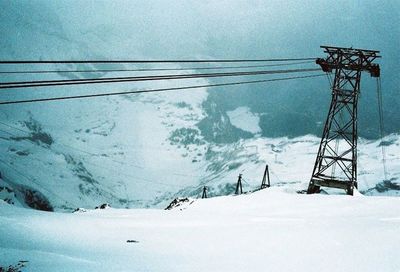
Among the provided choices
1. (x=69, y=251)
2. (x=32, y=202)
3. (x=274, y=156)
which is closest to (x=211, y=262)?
(x=69, y=251)

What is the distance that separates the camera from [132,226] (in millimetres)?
8539

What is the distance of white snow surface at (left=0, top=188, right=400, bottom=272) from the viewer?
4891 millimetres

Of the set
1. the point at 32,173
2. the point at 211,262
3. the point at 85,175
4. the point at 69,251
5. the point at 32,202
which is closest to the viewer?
the point at 211,262

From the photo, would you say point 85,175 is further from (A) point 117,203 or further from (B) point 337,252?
(B) point 337,252

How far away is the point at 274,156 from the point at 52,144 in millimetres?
123540

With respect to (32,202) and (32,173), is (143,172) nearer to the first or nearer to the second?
(32,173)

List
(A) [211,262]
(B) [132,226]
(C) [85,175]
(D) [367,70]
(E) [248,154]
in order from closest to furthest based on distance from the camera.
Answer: (A) [211,262], (B) [132,226], (D) [367,70], (C) [85,175], (E) [248,154]

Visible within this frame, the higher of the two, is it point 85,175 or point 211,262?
point 211,262

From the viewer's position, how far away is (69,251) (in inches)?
226

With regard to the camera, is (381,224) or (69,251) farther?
(381,224)

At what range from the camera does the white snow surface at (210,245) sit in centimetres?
489

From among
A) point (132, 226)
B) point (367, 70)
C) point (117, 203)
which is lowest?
point (117, 203)

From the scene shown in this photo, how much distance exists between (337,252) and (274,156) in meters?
177

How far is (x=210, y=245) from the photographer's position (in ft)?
20.3
